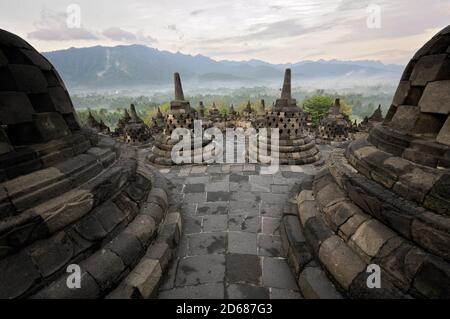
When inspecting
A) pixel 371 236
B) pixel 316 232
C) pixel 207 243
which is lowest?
pixel 207 243

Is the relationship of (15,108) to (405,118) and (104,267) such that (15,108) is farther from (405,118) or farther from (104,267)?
(405,118)

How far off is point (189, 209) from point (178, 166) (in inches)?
125

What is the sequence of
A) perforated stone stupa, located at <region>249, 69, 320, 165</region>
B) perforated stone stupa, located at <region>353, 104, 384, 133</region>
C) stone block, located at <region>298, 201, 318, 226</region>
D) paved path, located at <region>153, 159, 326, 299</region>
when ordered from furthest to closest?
perforated stone stupa, located at <region>353, 104, 384, 133</region> → perforated stone stupa, located at <region>249, 69, 320, 165</region> → stone block, located at <region>298, 201, 318, 226</region> → paved path, located at <region>153, 159, 326, 299</region>

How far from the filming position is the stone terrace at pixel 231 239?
3.24 metres

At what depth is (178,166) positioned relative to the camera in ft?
27.0

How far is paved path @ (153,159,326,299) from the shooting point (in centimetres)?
324

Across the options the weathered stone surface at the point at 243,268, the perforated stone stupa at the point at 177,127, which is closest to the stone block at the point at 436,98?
the weathered stone surface at the point at 243,268

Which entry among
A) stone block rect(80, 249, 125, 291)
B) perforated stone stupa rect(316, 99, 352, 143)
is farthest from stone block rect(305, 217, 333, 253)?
perforated stone stupa rect(316, 99, 352, 143)

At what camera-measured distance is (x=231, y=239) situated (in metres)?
4.25

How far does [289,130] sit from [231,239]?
18.4 ft

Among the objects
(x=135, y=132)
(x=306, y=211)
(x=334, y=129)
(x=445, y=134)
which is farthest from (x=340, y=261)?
(x=334, y=129)

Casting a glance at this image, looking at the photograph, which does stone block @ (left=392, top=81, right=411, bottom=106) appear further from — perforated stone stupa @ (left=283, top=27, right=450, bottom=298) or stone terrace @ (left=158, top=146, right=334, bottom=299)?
stone terrace @ (left=158, top=146, right=334, bottom=299)
